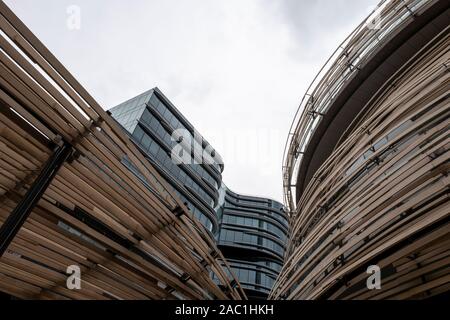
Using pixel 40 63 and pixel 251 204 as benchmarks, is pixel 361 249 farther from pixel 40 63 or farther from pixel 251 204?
pixel 251 204

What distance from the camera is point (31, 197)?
3.84m

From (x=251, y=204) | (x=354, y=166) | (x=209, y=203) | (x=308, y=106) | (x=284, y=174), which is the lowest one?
(x=354, y=166)

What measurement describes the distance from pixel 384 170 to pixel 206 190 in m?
33.2

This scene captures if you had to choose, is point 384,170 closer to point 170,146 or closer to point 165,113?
point 170,146

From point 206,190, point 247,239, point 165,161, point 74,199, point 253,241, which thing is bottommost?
point 74,199

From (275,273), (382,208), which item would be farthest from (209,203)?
(382,208)

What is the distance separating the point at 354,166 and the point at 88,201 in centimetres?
645

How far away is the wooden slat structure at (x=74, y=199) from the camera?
388 centimetres

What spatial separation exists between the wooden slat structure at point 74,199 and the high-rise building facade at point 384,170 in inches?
110

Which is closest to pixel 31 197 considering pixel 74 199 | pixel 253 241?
pixel 74 199

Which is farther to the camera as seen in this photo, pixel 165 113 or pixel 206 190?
pixel 206 190

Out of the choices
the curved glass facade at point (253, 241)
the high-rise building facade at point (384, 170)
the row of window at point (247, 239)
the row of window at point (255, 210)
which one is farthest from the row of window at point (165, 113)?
the row of window at point (255, 210)

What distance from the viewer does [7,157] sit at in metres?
4.12

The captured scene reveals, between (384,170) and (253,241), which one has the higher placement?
(253,241)
